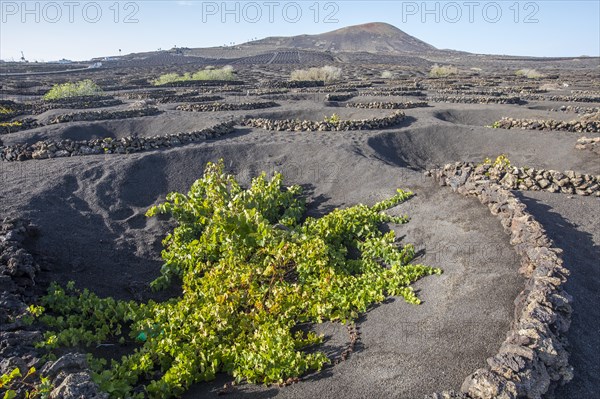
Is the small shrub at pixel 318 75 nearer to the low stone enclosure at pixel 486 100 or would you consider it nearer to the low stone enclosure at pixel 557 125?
the low stone enclosure at pixel 486 100

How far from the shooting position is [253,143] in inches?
532

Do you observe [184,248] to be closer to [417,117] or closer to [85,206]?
[85,206]

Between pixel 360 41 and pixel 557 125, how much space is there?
157 meters

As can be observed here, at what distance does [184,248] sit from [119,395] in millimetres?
3770

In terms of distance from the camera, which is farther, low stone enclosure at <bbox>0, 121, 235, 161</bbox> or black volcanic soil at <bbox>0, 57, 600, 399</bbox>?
low stone enclosure at <bbox>0, 121, 235, 161</bbox>

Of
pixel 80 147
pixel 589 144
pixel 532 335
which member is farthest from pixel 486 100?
pixel 532 335

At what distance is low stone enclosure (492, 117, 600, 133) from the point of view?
14.8 m

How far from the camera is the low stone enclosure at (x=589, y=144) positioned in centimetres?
1233

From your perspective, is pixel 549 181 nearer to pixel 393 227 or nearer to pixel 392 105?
pixel 393 227

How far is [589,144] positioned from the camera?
1257 centimetres

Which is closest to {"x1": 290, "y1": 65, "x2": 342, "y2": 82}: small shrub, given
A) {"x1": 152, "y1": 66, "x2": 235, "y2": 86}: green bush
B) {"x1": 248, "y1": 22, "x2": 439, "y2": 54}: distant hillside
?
{"x1": 152, "y1": 66, "x2": 235, "y2": 86}: green bush

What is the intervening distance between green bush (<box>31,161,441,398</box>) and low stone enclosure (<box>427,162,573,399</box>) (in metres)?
1.31

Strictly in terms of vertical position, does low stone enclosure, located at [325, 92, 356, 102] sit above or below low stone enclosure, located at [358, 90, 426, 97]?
below

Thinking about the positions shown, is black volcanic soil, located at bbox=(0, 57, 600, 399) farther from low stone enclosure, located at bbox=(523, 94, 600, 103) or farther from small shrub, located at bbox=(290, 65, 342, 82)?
small shrub, located at bbox=(290, 65, 342, 82)
